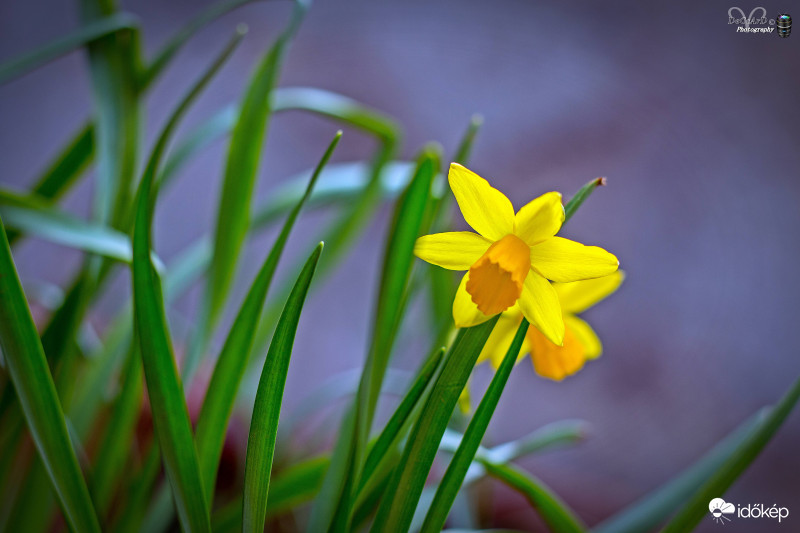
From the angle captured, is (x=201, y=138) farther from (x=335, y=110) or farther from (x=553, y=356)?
(x=553, y=356)

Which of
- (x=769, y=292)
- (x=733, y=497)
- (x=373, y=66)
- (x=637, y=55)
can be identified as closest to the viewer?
(x=733, y=497)

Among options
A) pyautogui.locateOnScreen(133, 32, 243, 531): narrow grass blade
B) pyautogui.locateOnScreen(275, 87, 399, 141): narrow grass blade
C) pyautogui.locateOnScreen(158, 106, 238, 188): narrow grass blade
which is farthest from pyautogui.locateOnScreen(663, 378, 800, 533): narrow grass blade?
pyautogui.locateOnScreen(158, 106, 238, 188): narrow grass blade

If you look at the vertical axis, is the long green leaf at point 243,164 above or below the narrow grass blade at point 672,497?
above

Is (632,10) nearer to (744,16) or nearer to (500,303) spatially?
(744,16)

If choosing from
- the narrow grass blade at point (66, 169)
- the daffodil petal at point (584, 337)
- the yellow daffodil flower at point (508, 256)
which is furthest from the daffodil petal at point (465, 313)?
the narrow grass blade at point (66, 169)

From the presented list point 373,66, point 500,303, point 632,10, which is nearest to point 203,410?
point 500,303

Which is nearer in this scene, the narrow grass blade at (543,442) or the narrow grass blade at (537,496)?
the narrow grass blade at (537,496)

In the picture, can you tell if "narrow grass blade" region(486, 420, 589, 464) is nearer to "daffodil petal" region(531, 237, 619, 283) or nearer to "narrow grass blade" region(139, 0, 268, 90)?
"daffodil petal" region(531, 237, 619, 283)

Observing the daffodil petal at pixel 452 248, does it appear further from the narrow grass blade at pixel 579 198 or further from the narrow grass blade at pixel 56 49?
the narrow grass blade at pixel 56 49
